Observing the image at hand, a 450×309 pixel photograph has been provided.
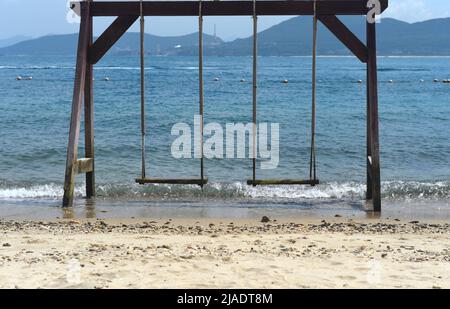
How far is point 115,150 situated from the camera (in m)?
20.1

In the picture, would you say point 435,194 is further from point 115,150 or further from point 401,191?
point 115,150

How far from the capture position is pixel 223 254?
7.80 m

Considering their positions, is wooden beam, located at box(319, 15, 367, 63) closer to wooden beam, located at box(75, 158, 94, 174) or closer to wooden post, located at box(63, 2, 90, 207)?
wooden post, located at box(63, 2, 90, 207)

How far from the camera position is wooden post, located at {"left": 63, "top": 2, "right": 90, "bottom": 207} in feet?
37.6

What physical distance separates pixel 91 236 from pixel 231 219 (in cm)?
264

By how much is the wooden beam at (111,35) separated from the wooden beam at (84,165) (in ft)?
5.37

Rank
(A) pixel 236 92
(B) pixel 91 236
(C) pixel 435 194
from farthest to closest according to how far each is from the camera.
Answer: (A) pixel 236 92 → (C) pixel 435 194 → (B) pixel 91 236

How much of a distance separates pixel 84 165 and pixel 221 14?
3255 millimetres

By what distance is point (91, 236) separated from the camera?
9195 mm

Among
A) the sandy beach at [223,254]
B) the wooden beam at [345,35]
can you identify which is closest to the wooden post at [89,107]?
the sandy beach at [223,254]

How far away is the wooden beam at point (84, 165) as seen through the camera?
1185 centimetres

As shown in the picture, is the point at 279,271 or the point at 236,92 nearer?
the point at 279,271

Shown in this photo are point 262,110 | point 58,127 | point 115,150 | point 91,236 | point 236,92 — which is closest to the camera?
point 91,236

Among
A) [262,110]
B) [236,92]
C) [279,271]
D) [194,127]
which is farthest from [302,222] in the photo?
[236,92]
